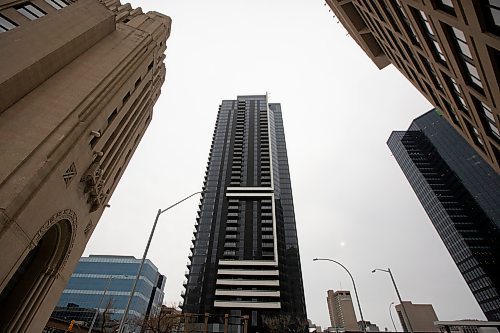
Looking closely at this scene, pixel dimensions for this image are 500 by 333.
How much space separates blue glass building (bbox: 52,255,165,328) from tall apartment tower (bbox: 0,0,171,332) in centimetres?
9037

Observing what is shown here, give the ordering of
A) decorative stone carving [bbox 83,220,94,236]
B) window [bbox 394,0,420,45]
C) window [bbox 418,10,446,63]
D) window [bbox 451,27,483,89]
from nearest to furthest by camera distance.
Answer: window [bbox 451,27,483,89] → window [bbox 418,10,446,63] → window [bbox 394,0,420,45] → decorative stone carving [bbox 83,220,94,236]

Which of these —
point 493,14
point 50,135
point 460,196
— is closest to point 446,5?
point 493,14

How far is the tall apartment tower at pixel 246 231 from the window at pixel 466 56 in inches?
2078

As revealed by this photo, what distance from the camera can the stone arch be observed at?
1430 cm

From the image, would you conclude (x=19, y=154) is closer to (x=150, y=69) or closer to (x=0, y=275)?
(x=0, y=275)

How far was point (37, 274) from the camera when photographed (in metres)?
15.4

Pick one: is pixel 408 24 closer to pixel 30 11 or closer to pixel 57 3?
pixel 30 11

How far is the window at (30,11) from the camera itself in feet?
58.0

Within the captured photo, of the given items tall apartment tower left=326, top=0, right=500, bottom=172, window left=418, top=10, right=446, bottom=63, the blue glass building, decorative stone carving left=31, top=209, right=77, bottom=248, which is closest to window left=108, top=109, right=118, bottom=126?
decorative stone carving left=31, top=209, right=77, bottom=248

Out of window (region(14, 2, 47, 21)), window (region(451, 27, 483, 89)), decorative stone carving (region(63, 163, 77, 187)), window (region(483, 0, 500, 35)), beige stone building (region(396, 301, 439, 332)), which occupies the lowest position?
decorative stone carving (region(63, 163, 77, 187))

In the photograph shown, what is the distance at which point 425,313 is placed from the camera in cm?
12606

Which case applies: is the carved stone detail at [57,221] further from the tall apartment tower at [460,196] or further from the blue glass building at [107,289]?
the tall apartment tower at [460,196]

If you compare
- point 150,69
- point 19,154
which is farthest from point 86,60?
point 19,154

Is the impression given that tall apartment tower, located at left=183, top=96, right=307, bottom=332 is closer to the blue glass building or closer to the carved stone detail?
the blue glass building
